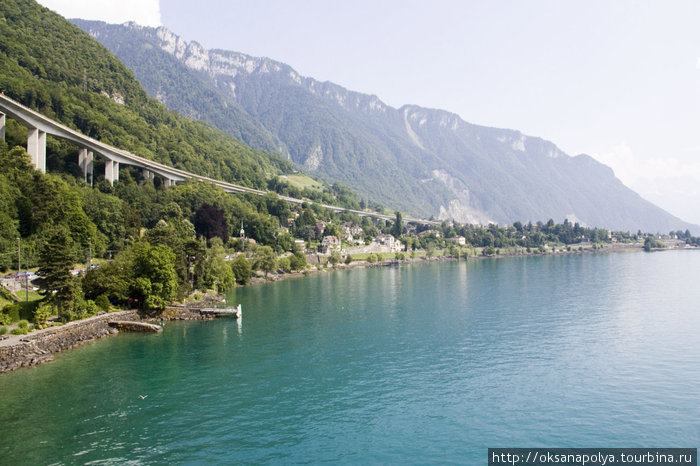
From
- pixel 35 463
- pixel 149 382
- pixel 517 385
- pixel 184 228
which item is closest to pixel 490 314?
pixel 517 385

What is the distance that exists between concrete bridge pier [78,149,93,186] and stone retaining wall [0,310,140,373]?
5018cm

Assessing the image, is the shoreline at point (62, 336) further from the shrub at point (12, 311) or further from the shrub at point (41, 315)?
Answer: the shrub at point (12, 311)

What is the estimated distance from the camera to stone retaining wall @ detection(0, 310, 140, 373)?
32.9 meters

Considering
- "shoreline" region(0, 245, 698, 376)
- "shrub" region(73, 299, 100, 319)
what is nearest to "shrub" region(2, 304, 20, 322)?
"shoreline" region(0, 245, 698, 376)

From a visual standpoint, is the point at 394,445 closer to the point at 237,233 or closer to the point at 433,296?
the point at 433,296

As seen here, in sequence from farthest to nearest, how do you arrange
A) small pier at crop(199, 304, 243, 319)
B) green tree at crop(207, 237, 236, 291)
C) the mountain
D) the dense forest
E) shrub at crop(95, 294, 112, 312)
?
the mountain → green tree at crop(207, 237, 236, 291) → small pier at crop(199, 304, 243, 319) → the dense forest → shrub at crop(95, 294, 112, 312)

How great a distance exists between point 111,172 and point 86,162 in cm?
454

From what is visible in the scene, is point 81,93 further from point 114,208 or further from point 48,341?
point 48,341

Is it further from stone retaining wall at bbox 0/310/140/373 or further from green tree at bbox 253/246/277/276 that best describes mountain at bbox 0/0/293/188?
stone retaining wall at bbox 0/310/140/373

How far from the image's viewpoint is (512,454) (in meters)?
21.3

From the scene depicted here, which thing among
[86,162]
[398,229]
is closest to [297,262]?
[86,162]

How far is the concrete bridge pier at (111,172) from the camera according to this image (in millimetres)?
88500

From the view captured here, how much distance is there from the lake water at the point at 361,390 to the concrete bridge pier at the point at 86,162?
50.9m

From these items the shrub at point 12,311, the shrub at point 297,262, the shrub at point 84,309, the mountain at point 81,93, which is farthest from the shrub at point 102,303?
the shrub at point 297,262
